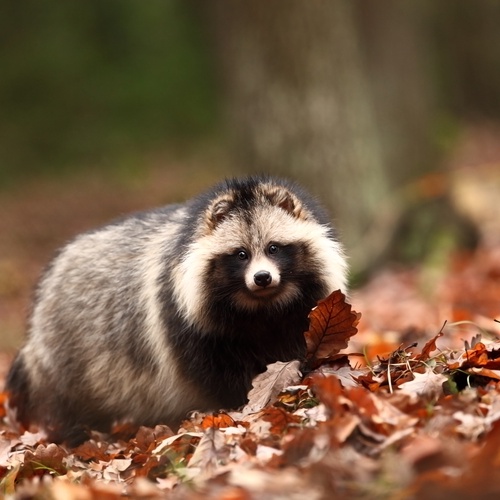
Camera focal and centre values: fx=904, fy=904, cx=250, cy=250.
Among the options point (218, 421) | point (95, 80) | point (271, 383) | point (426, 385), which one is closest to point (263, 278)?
point (271, 383)

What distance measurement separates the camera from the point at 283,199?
5.45 metres

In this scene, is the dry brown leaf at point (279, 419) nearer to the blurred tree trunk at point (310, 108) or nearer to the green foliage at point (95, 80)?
the blurred tree trunk at point (310, 108)

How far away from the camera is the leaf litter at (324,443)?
3.27 m

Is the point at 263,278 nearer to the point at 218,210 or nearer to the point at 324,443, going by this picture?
the point at 218,210

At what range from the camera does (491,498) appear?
2973mm

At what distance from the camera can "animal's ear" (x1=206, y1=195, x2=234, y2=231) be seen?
17.8ft

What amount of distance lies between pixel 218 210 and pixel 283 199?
40 centimetres

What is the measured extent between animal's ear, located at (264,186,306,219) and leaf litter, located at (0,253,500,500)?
2.48 feet

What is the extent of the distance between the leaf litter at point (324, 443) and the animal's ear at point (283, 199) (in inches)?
29.8

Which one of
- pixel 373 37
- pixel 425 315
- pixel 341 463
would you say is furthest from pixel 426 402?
pixel 373 37

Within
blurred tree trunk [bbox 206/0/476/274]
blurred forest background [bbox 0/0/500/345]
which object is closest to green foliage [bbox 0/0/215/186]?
blurred forest background [bbox 0/0/500/345]

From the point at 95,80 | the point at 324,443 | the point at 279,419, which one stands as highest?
the point at 95,80

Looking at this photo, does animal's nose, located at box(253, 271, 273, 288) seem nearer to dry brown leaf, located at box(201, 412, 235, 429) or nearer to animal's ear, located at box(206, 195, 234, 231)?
animal's ear, located at box(206, 195, 234, 231)

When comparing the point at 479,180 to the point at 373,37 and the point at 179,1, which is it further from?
the point at 179,1
